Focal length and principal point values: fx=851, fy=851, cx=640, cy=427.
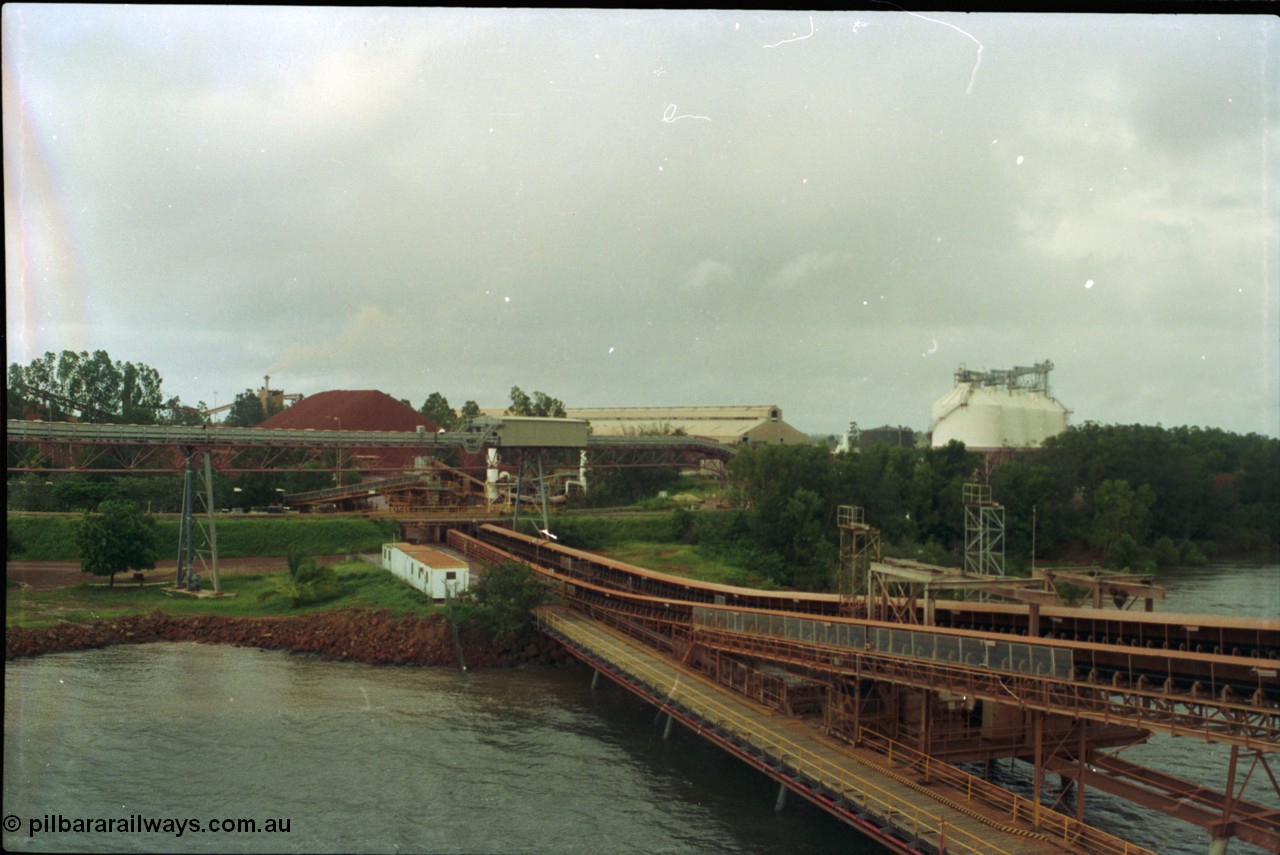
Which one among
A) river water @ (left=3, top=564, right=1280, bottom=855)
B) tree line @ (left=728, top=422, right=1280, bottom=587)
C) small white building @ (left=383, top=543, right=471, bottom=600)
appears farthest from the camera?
tree line @ (left=728, top=422, right=1280, bottom=587)

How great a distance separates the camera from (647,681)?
531 inches

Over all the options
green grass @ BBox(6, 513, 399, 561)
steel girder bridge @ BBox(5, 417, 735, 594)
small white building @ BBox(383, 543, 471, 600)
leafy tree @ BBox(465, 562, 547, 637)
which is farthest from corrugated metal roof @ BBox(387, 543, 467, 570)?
steel girder bridge @ BBox(5, 417, 735, 594)

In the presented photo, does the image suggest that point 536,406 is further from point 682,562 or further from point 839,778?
point 839,778

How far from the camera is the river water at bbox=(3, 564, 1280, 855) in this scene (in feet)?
31.9

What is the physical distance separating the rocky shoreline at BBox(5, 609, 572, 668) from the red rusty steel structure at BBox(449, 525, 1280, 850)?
3.95m

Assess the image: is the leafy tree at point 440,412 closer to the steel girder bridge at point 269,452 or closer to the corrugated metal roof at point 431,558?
the steel girder bridge at point 269,452

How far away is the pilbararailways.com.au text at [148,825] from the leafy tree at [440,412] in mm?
22016

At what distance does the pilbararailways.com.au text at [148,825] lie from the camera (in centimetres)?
936

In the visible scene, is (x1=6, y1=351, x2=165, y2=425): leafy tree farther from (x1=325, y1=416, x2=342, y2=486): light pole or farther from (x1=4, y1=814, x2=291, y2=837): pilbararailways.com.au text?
(x1=4, y1=814, x2=291, y2=837): pilbararailways.com.au text

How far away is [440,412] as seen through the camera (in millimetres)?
33250

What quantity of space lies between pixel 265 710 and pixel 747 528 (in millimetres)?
16727

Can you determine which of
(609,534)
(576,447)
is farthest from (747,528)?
(576,447)

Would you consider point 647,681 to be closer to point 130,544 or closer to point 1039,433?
point 130,544

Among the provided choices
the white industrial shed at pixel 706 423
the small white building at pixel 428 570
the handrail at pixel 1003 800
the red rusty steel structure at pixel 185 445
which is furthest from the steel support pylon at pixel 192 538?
the white industrial shed at pixel 706 423
